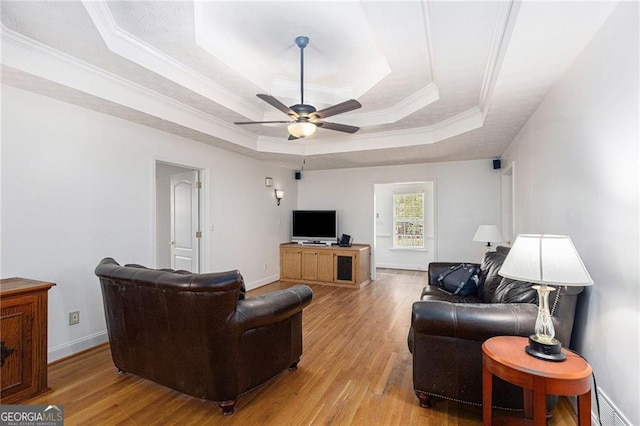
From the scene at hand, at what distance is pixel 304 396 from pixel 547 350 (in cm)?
158

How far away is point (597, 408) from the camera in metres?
1.83

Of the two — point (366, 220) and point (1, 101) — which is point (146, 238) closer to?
point (1, 101)

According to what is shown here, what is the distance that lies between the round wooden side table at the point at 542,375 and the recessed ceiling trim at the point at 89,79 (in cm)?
356

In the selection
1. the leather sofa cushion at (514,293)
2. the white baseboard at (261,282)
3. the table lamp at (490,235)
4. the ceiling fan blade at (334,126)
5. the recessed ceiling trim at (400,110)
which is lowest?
the white baseboard at (261,282)

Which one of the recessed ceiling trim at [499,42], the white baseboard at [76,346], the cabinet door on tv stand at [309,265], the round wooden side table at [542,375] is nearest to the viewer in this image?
the round wooden side table at [542,375]

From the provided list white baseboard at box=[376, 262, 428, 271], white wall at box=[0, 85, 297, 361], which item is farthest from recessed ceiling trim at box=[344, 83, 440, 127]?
white baseboard at box=[376, 262, 428, 271]

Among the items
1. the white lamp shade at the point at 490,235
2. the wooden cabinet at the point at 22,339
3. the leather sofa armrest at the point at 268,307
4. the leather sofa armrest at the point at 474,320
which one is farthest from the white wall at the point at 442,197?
the wooden cabinet at the point at 22,339

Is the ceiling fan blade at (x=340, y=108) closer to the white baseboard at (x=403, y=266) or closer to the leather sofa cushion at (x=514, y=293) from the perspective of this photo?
the leather sofa cushion at (x=514, y=293)

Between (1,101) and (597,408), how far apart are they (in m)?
4.70

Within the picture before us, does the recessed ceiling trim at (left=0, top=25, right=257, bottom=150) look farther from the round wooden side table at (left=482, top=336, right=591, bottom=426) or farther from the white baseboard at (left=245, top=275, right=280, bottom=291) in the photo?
the round wooden side table at (left=482, top=336, right=591, bottom=426)

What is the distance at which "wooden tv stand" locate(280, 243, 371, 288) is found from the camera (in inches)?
226

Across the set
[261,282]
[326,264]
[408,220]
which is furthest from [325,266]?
[408,220]

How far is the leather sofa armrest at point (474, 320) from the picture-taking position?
189 cm

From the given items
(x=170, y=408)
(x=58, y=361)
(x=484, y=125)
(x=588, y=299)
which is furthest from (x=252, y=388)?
(x=484, y=125)
